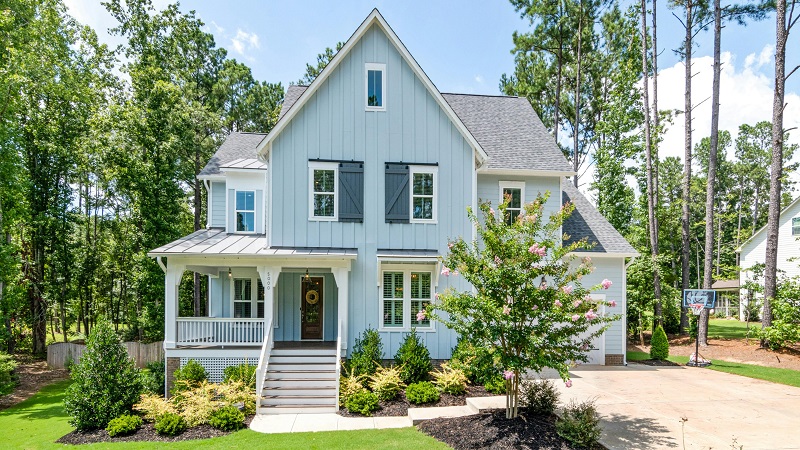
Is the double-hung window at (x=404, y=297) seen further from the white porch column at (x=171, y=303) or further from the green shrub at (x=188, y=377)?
the white porch column at (x=171, y=303)

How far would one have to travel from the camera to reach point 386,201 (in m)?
12.6

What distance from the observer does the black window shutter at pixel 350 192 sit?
487 inches

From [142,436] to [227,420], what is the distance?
1735 millimetres

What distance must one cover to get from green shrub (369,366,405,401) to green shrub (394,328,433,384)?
0.43 meters

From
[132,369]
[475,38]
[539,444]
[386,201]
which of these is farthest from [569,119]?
[132,369]

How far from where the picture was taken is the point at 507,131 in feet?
52.9

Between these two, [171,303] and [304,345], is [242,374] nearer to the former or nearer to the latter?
[304,345]

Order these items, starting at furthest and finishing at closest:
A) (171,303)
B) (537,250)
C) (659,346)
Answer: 1. (659,346)
2. (171,303)
3. (537,250)

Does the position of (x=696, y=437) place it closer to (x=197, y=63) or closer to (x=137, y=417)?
(x=137, y=417)

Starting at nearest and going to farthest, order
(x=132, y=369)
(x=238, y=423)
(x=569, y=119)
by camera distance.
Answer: (x=238, y=423) < (x=132, y=369) < (x=569, y=119)

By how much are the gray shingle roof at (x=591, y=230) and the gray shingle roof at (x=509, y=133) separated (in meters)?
1.98

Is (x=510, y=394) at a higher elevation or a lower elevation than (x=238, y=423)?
higher

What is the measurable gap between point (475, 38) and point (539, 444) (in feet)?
55.5

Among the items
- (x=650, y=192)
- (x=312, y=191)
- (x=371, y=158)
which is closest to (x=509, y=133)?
(x=371, y=158)
